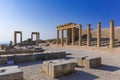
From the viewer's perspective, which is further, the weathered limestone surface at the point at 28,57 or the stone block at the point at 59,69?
the weathered limestone surface at the point at 28,57

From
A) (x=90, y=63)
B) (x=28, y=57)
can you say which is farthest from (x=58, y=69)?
(x=28, y=57)

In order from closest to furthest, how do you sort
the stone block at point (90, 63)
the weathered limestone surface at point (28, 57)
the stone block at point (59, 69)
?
the stone block at point (59, 69), the stone block at point (90, 63), the weathered limestone surface at point (28, 57)

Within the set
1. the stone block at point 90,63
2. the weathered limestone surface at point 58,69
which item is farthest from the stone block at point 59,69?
the stone block at point 90,63

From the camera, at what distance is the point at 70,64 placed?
6.80 meters

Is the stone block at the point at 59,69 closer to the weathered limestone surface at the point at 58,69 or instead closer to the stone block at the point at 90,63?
the weathered limestone surface at the point at 58,69

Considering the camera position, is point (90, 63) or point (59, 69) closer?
point (59, 69)

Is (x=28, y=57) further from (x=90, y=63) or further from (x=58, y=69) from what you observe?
(x=90, y=63)

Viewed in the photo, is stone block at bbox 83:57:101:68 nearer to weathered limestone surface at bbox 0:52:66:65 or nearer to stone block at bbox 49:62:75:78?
stone block at bbox 49:62:75:78

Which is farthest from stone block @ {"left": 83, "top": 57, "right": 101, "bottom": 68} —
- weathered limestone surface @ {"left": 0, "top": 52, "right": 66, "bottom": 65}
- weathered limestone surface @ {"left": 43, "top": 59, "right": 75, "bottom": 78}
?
weathered limestone surface @ {"left": 0, "top": 52, "right": 66, "bottom": 65}

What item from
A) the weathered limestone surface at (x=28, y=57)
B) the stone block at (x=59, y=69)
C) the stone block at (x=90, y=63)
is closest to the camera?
the stone block at (x=59, y=69)

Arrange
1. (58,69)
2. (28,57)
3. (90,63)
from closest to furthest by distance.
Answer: (58,69)
(90,63)
(28,57)

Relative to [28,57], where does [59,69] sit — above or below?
below

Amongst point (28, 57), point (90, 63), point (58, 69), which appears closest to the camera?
point (58, 69)

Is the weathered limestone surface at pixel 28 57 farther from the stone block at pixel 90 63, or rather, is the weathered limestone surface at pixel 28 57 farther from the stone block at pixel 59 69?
the stone block at pixel 59 69
